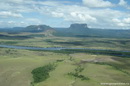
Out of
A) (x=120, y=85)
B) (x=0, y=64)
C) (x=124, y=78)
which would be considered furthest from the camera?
(x=0, y=64)

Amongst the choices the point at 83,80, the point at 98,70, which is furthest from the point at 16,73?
the point at 98,70

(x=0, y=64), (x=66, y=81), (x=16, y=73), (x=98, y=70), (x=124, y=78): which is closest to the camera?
(x=66, y=81)

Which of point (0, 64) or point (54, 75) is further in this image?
point (0, 64)

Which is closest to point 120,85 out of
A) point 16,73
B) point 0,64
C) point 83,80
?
point 83,80

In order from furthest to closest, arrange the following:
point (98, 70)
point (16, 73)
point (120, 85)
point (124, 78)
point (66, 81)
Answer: point (98, 70)
point (16, 73)
point (124, 78)
point (66, 81)
point (120, 85)

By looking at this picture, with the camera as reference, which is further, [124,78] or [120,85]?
[124,78]

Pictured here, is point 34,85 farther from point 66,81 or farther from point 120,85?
point 120,85

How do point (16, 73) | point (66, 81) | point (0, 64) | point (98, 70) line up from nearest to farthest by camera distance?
point (66, 81) < point (16, 73) < point (98, 70) < point (0, 64)

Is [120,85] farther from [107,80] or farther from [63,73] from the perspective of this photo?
[63,73]
